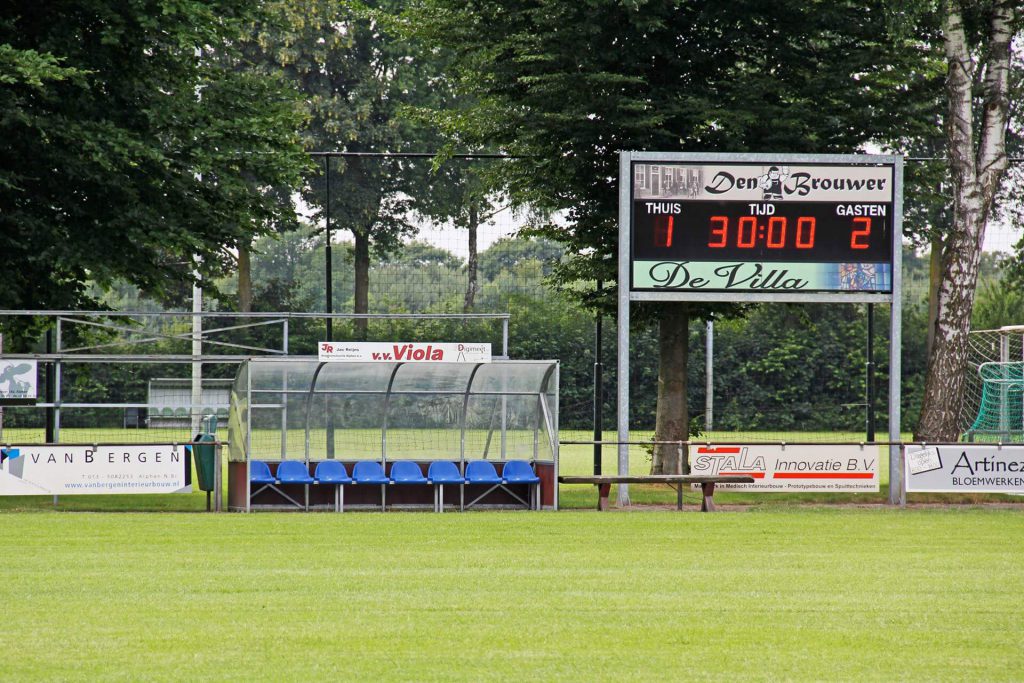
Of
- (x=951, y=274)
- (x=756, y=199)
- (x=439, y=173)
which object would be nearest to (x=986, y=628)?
(x=756, y=199)

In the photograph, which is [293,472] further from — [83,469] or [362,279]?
[362,279]

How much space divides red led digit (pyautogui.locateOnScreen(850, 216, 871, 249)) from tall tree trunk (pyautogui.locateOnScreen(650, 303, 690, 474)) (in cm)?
479

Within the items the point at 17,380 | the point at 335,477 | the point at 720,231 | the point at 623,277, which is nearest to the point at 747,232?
the point at 720,231

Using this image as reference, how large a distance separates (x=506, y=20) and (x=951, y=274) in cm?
901

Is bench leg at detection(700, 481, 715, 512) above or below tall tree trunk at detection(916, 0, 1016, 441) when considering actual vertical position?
below

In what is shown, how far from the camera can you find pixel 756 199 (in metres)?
20.0

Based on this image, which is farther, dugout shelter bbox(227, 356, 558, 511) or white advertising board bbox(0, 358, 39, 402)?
white advertising board bbox(0, 358, 39, 402)

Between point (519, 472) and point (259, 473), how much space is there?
3.77 metres

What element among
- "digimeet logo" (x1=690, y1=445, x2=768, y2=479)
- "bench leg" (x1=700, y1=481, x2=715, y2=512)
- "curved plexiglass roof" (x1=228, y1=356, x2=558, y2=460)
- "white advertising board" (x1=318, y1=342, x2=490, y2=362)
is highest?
"white advertising board" (x1=318, y1=342, x2=490, y2=362)

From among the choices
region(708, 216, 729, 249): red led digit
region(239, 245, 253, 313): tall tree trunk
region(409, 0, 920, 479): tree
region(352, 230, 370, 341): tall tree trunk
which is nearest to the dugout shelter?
region(708, 216, 729, 249): red led digit

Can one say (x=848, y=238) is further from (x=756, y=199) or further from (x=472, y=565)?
(x=472, y=565)

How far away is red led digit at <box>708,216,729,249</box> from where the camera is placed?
19906mm

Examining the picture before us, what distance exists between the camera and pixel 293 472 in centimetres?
1920

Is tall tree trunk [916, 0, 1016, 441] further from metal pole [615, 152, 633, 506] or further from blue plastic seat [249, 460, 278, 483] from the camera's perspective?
blue plastic seat [249, 460, 278, 483]
